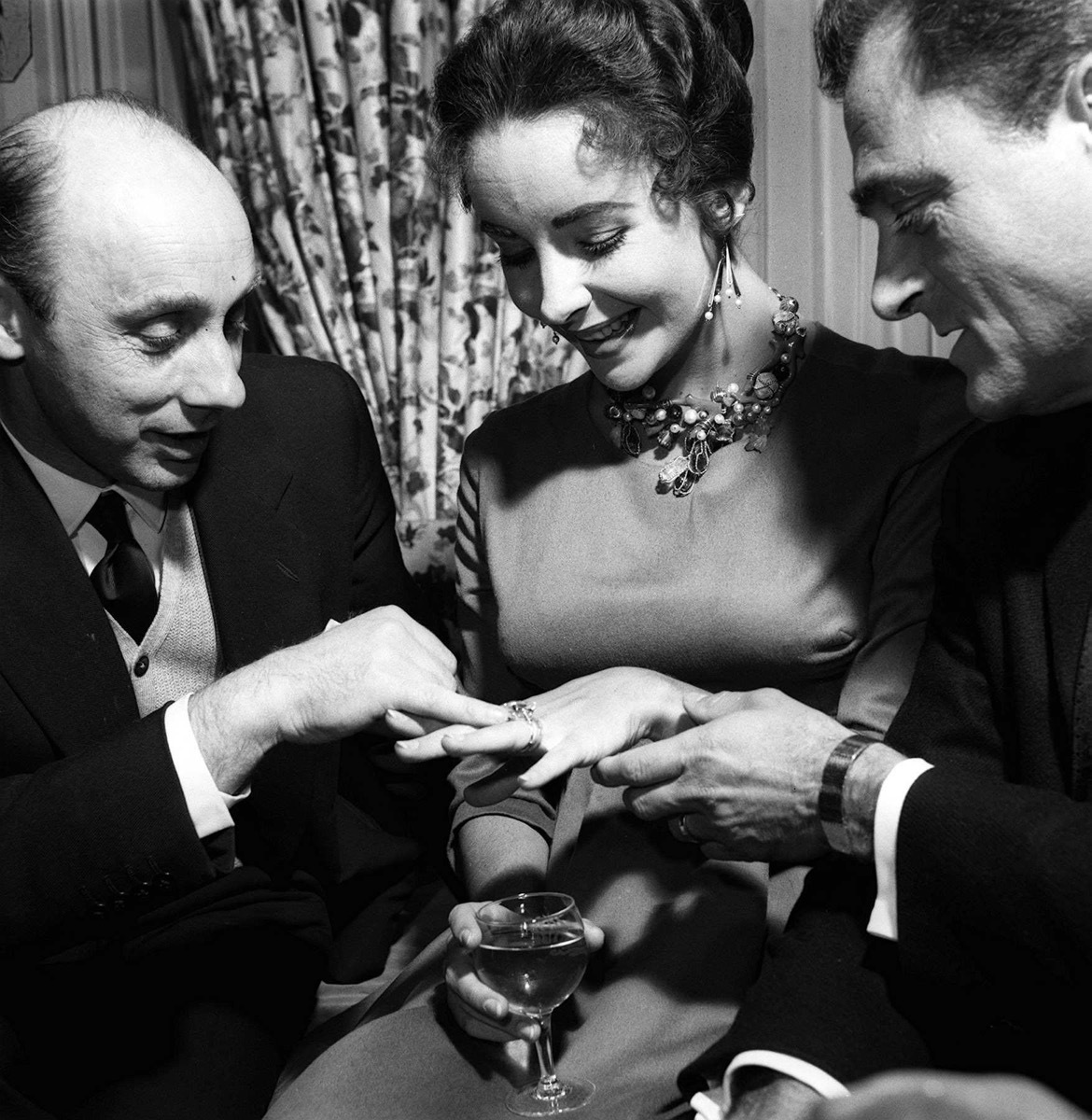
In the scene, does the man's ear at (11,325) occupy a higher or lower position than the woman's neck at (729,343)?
higher

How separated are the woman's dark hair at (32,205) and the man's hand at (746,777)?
3.28ft

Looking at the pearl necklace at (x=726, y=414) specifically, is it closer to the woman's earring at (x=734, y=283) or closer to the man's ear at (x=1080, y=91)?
the woman's earring at (x=734, y=283)

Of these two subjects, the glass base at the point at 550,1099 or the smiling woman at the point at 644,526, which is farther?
the smiling woman at the point at 644,526

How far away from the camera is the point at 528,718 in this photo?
1612 mm

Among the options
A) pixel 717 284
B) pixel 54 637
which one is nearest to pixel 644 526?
pixel 717 284

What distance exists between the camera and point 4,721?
1762 millimetres

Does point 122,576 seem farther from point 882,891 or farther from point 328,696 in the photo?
point 882,891

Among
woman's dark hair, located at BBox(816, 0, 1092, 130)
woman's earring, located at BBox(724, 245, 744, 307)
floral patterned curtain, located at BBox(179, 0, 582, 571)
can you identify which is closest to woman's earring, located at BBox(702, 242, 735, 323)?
woman's earring, located at BBox(724, 245, 744, 307)

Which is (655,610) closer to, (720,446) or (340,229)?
(720,446)

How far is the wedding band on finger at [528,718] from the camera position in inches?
61.4

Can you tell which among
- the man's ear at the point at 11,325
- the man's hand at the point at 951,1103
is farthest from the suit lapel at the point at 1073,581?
the man's ear at the point at 11,325

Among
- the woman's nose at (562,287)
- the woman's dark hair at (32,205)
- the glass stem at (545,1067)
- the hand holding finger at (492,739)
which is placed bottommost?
the glass stem at (545,1067)

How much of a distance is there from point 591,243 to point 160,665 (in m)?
0.86

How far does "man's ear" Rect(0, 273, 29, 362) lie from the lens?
1.86m
